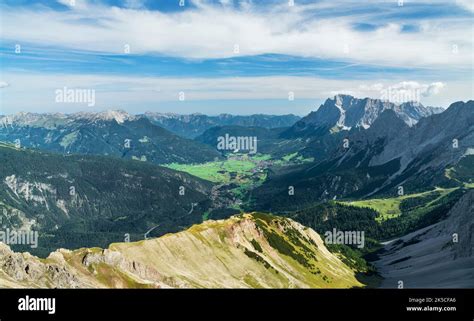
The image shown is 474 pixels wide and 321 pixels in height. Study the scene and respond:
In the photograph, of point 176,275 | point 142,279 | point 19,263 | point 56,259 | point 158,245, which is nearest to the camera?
point 19,263

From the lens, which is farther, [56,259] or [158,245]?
[158,245]
